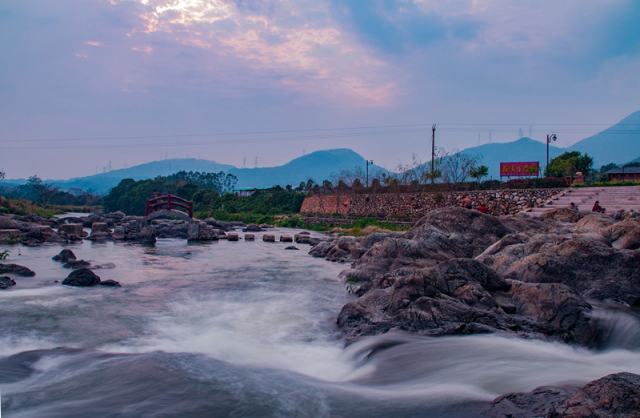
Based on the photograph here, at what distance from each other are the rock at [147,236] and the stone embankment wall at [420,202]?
2002 centimetres

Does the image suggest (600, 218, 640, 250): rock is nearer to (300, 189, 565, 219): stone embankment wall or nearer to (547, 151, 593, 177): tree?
(300, 189, 565, 219): stone embankment wall

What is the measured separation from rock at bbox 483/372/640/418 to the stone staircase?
24.1 m

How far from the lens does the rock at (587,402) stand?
99.6 inches

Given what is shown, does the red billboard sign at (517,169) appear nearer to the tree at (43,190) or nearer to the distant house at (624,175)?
the distant house at (624,175)

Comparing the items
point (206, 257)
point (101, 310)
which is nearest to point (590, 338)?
point (101, 310)

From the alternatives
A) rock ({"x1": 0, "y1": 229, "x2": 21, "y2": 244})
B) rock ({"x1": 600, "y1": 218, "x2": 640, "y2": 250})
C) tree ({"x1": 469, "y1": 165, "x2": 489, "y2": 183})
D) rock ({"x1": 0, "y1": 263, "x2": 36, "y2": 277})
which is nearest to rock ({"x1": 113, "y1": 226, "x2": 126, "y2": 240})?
rock ({"x1": 0, "y1": 229, "x2": 21, "y2": 244})

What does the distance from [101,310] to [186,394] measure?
4.98 m

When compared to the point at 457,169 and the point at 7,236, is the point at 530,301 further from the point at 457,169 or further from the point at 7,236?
the point at 457,169

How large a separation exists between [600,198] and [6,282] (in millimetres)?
32155

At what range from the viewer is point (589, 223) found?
12.7 m

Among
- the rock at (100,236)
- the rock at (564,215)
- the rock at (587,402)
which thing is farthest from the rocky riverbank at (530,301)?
the rock at (100,236)

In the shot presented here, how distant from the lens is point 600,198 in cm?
2539

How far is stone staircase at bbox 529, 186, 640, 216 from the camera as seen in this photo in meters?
23.4

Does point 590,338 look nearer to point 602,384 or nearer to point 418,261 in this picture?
point 602,384
